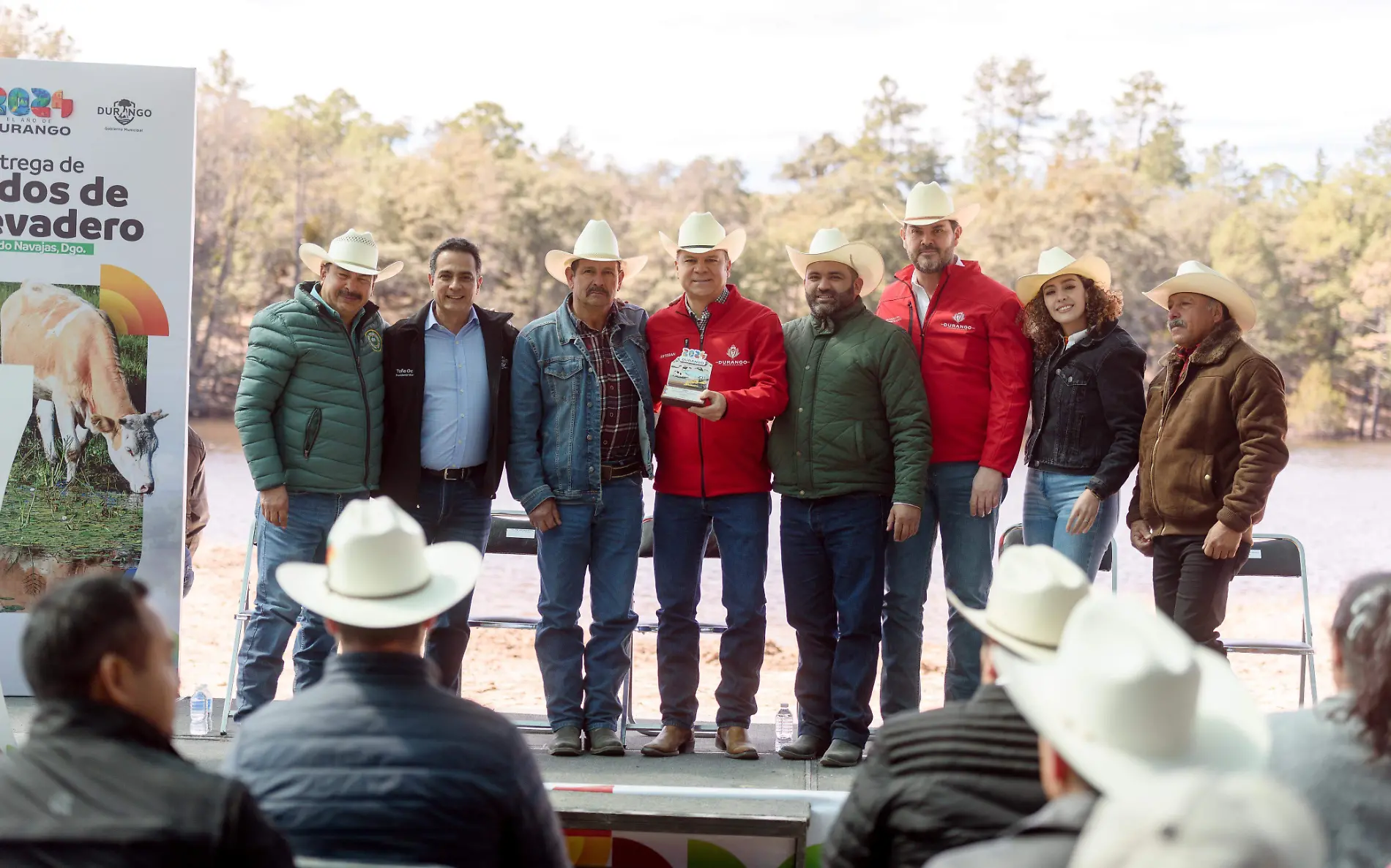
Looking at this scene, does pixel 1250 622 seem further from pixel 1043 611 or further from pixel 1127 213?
pixel 1043 611

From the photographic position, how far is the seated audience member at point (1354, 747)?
2.35m

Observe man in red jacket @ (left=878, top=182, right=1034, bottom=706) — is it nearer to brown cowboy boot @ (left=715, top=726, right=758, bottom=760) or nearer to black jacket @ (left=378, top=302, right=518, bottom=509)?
brown cowboy boot @ (left=715, top=726, right=758, bottom=760)

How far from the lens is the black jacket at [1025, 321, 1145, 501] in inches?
188

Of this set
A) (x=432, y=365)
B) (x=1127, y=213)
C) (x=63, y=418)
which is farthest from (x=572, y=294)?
(x=1127, y=213)

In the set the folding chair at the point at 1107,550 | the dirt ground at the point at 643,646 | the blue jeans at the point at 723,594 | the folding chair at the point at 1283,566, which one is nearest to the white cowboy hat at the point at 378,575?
the blue jeans at the point at 723,594

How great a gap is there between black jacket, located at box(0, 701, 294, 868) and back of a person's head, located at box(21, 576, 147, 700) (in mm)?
97

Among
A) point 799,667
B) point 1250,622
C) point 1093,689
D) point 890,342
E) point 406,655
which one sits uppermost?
point 890,342

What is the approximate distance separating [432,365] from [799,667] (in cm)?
175

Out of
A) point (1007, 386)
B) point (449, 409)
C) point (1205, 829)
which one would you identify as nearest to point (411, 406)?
point (449, 409)

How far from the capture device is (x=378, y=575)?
101 inches

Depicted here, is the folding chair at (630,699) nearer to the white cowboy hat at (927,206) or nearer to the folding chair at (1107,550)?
the folding chair at (1107,550)

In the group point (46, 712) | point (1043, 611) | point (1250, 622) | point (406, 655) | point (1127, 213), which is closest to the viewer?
point (46, 712)

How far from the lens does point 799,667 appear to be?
4.99 m

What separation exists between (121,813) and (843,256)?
3490 mm
